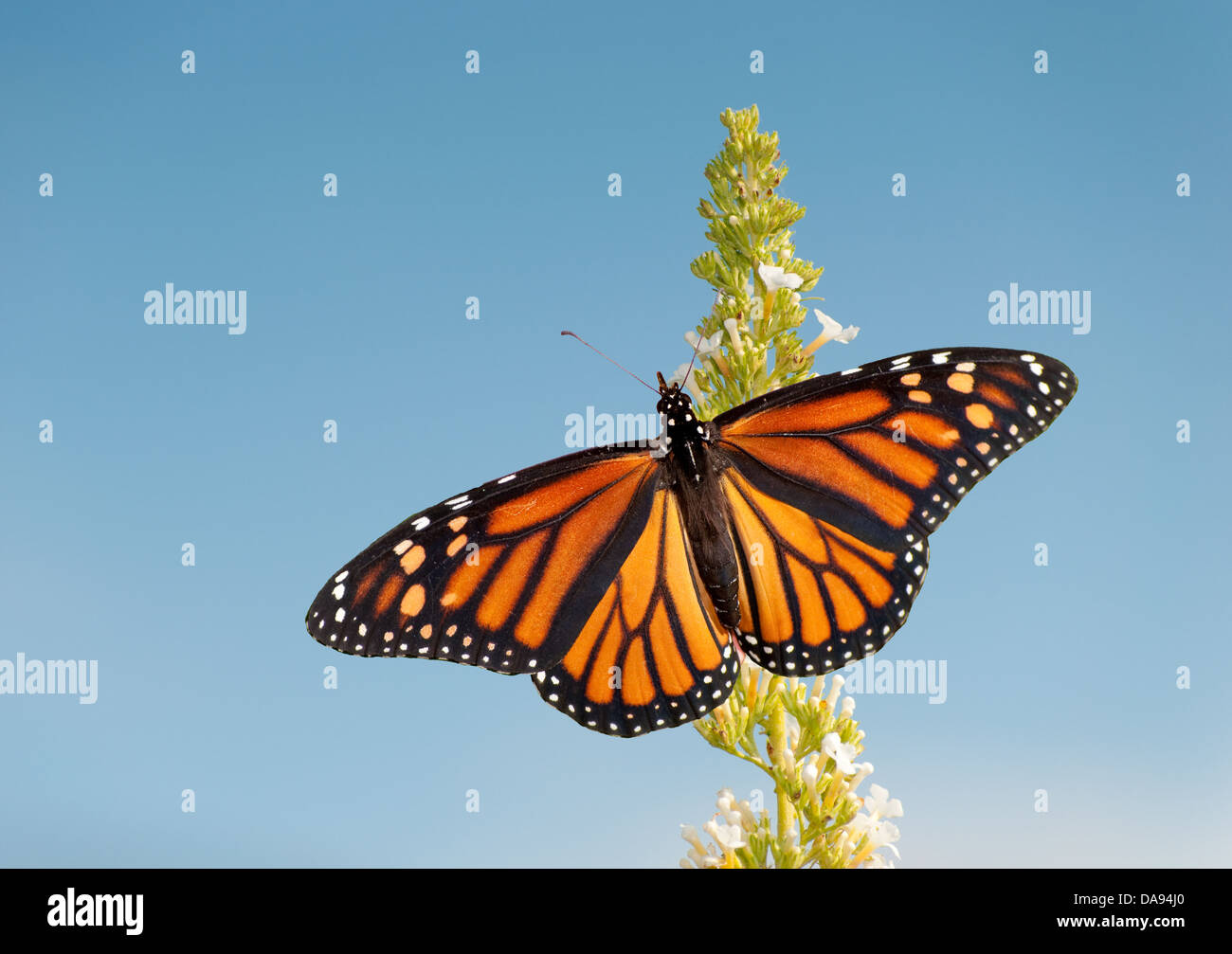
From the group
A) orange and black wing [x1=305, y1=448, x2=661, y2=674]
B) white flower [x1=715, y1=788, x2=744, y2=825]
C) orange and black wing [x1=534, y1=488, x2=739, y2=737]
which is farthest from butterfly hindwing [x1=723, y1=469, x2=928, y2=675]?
white flower [x1=715, y1=788, x2=744, y2=825]

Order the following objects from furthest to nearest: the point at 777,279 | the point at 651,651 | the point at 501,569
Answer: the point at 777,279, the point at 651,651, the point at 501,569

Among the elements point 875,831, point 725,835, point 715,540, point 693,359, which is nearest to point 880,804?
point 875,831

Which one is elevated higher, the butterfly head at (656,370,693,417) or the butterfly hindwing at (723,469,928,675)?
the butterfly head at (656,370,693,417)

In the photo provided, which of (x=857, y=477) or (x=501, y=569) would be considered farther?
(x=857, y=477)

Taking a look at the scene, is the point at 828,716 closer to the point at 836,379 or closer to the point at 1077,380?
the point at 836,379

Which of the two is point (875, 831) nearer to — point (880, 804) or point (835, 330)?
point (880, 804)

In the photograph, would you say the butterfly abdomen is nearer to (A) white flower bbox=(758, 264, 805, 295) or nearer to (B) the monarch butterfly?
(B) the monarch butterfly

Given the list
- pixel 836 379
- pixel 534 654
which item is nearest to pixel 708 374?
pixel 836 379
